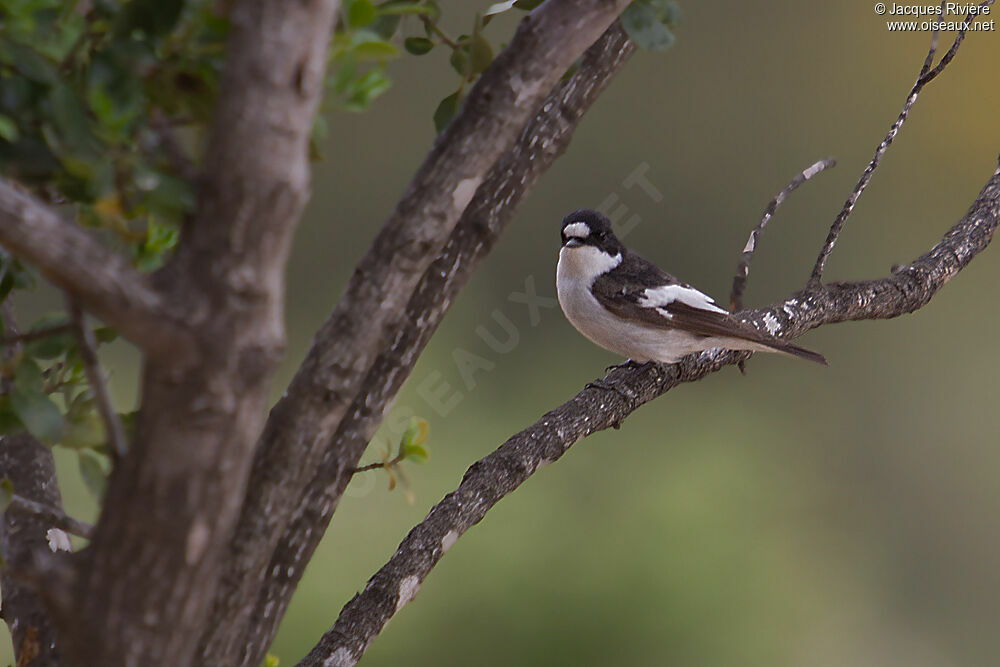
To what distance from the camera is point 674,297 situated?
229 cm

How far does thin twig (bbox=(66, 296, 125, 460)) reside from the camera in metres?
0.77

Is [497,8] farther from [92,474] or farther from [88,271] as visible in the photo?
[92,474]

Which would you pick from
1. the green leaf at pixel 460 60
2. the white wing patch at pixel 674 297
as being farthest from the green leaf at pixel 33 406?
the white wing patch at pixel 674 297

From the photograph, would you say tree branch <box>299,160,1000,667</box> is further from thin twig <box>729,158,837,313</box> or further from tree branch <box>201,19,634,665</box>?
tree branch <box>201,19,634,665</box>

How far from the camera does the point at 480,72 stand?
1.01 m

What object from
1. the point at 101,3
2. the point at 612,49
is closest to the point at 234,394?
the point at 101,3

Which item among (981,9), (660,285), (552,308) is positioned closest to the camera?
(981,9)

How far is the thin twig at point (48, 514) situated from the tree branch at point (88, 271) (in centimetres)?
25

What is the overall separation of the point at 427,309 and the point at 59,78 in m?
0.41

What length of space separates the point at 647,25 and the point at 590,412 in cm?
87

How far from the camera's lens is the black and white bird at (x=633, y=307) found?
2.05 meters

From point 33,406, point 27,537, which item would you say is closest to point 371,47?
point 33,406

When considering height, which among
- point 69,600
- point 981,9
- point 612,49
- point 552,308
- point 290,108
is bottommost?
point 69,600

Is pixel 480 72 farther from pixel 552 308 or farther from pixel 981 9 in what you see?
pixel 552 308
